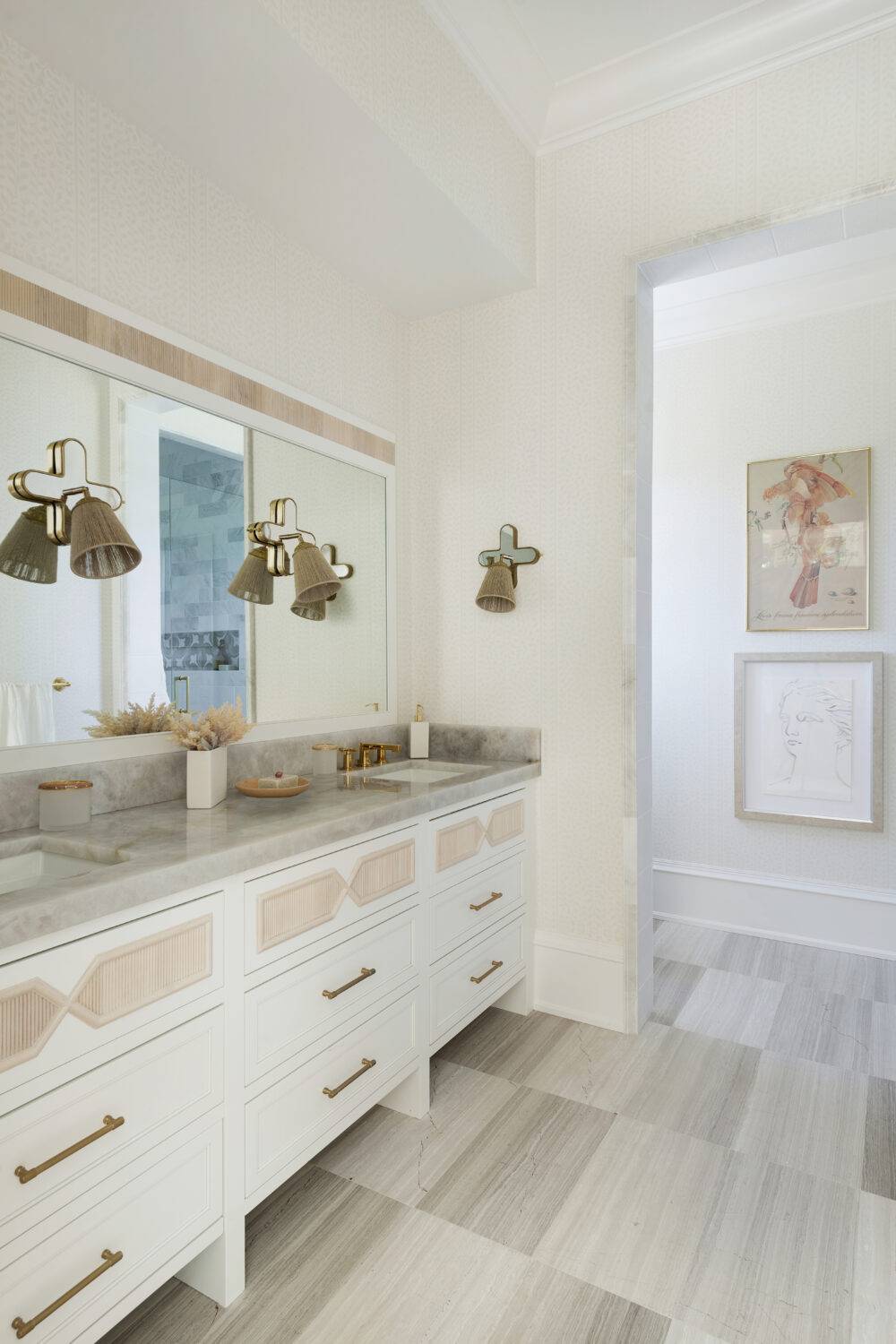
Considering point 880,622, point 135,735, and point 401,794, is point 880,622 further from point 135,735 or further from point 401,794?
point 135,735

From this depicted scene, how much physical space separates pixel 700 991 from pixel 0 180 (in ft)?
10.3

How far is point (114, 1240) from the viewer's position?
1.20 metres

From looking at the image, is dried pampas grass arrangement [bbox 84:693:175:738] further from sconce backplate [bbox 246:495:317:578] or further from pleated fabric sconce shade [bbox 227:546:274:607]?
sconce backplate [bbox 246:495:317:578]

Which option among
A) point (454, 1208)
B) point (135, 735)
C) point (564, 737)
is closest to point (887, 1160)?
point (454, 1208)

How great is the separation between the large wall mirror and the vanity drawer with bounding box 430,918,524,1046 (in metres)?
0.87

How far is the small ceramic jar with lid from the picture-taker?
1569mm

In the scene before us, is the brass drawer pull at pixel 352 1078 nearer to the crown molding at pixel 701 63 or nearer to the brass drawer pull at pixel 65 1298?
the brass drawer pull at pixel 65 1298

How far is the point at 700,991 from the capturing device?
2830 mm

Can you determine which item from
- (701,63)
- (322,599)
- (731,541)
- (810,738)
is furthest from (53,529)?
(810,738)

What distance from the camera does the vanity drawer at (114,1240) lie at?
1086mm

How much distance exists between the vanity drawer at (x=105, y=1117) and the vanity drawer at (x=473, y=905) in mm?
802

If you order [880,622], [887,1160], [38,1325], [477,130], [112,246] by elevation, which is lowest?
[887,1160]

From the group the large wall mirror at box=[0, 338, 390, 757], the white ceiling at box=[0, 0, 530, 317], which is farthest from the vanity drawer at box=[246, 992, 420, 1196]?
the white ceiling at box=[0, 0, 530, 317]

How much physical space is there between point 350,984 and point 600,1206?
29.3 inches
